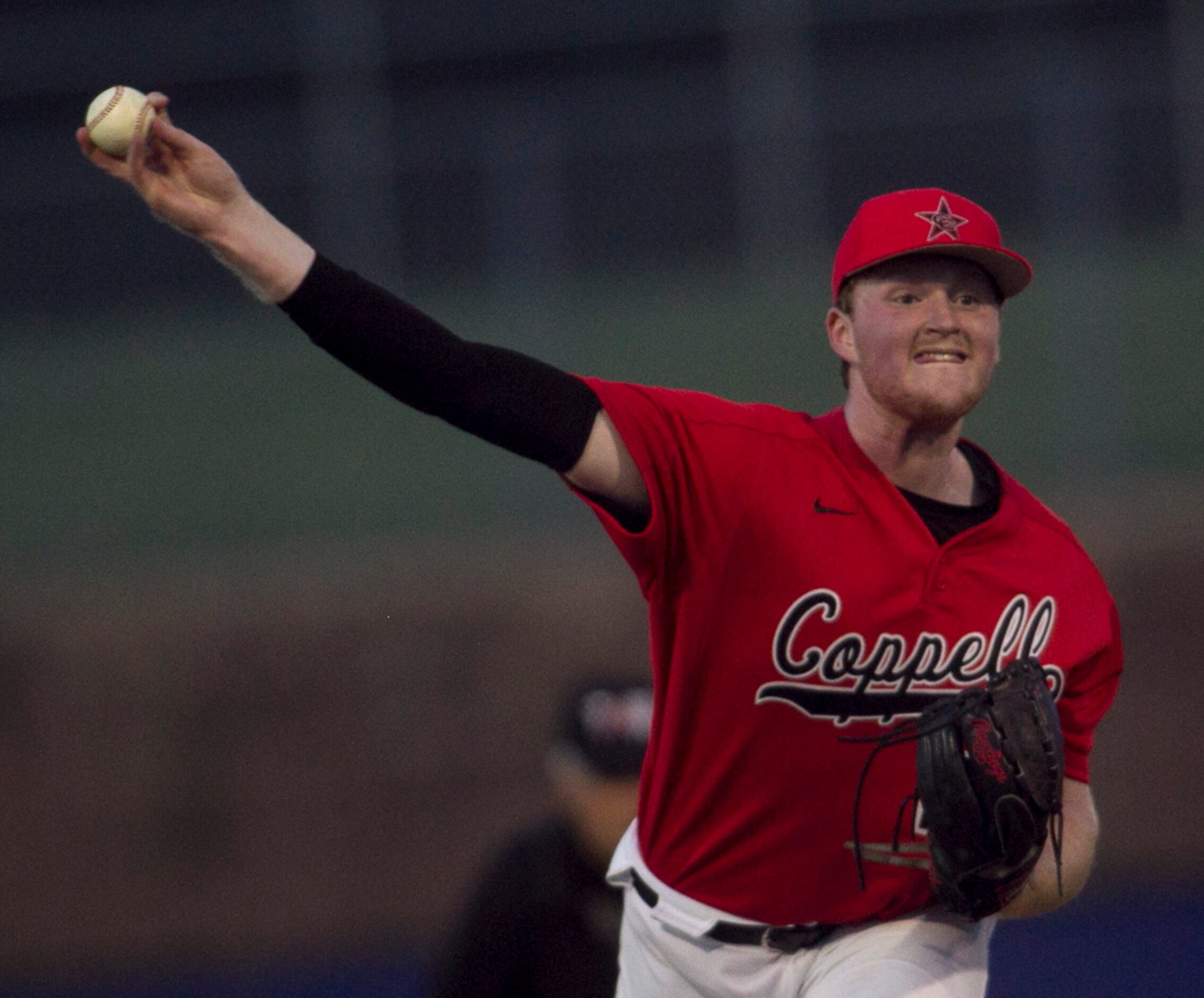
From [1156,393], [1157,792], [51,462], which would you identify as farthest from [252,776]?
[1156,393]

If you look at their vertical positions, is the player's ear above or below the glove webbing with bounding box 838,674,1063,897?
above

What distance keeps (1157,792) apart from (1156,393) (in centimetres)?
218

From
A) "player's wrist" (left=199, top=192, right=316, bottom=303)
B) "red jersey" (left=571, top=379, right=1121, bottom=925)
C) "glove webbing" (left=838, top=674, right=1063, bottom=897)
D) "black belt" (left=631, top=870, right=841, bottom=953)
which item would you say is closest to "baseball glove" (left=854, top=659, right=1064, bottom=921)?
"glove webbing" (left=838, top=674, right=1063, bottom=897)

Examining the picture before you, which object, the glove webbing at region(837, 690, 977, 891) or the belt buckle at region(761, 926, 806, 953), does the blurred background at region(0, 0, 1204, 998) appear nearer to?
the belt buckle at region(761, 926, 806, 953)

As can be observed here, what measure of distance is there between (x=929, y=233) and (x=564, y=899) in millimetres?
1967

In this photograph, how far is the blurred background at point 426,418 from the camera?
28.6 ft

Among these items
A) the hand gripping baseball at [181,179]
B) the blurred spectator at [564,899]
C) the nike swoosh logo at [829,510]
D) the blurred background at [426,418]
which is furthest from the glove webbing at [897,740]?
the blurred background at [426,418]

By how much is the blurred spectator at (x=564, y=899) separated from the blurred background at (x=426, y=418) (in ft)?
12.1

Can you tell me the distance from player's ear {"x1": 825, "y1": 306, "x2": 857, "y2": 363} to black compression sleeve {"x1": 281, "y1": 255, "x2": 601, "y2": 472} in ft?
2.42

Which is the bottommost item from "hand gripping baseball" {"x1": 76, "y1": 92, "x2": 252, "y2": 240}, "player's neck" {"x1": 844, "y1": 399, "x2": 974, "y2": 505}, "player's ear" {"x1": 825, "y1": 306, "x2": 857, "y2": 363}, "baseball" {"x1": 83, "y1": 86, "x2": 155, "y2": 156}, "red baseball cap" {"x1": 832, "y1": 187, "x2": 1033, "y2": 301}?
"player's neck" {"x1": 844, "y1": 399, "x2": 974, "y2": 505}

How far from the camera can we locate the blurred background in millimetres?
8727

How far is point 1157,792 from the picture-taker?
28.6 ft

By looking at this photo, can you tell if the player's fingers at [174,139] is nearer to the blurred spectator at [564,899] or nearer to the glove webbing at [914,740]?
the glove webbing at [914,740]

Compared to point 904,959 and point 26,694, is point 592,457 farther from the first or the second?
point 26,694
